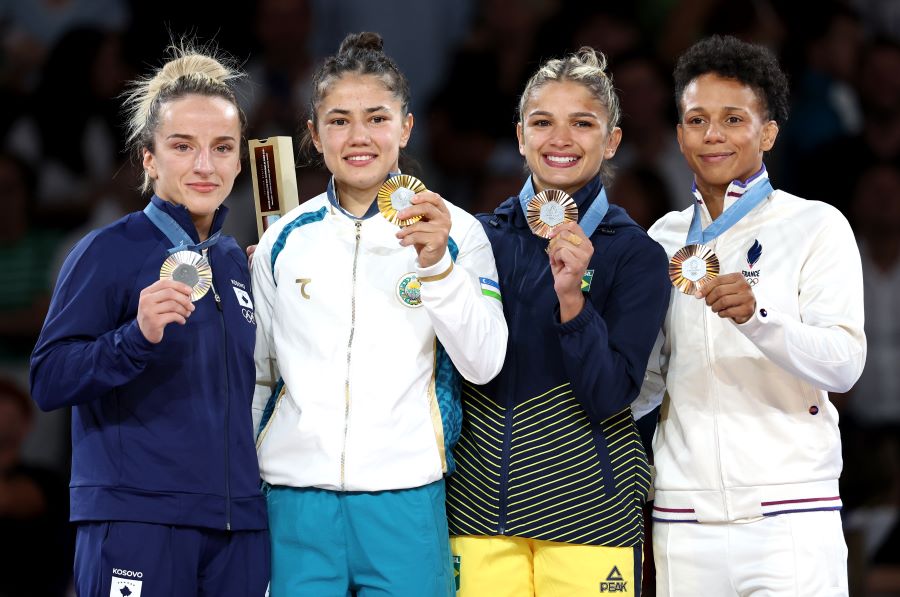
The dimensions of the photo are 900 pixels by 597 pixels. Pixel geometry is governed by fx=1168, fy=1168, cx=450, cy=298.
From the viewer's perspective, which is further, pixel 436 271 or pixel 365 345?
pixel 365 345

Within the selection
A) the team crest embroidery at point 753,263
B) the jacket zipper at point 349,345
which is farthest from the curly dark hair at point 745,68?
the jacket zipper at point 349,345

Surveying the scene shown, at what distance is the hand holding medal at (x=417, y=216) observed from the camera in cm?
265

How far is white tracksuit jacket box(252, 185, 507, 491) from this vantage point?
2746 mm

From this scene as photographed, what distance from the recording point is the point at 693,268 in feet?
8.92

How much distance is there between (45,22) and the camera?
6.16m

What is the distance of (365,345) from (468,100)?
342 cm

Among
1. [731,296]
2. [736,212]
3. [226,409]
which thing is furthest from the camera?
[736,212]

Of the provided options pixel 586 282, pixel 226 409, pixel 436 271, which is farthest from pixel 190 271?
pixel 586 282

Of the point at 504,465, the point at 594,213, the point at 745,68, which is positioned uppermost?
the point at 745,68

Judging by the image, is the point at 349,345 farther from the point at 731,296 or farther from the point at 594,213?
the point at 731,296

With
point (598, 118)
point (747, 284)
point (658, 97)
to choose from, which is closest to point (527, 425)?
point (747, 284)

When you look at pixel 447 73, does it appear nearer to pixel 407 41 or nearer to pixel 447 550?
pixel 407 41

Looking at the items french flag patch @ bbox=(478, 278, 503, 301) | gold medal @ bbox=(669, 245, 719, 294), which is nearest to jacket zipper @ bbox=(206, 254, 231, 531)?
french flag patch @ bbox=(478, 278, 503, 301)

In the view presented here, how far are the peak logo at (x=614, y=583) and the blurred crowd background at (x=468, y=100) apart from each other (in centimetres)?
296
